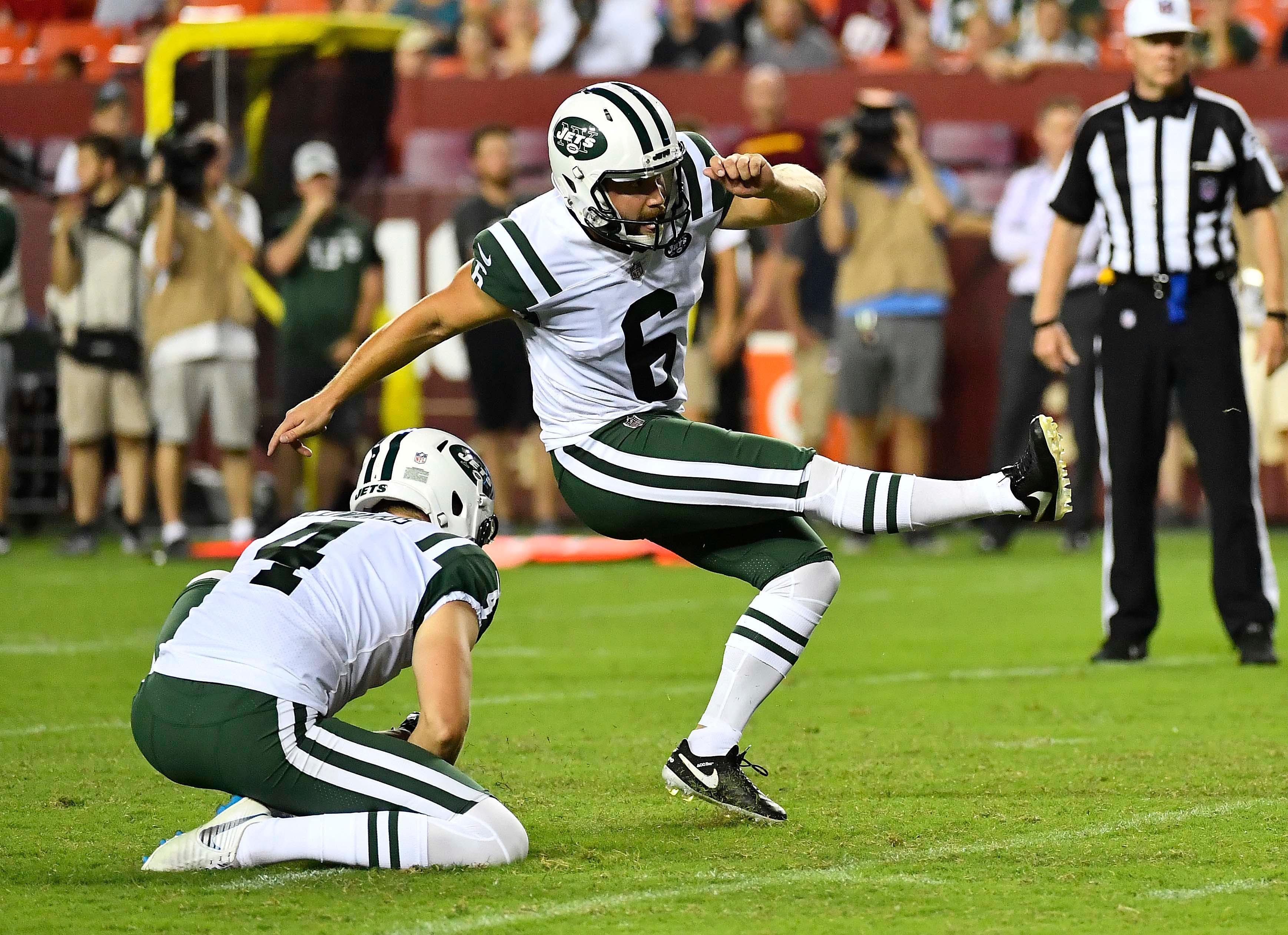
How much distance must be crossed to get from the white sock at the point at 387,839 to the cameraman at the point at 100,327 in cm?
780

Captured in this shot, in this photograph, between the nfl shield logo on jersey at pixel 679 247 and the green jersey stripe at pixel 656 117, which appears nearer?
the green jersey stripe at pixel 656 117

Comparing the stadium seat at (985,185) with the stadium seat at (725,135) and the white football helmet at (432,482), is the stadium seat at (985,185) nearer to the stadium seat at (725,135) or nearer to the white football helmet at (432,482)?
the stadium seat at (725,135)

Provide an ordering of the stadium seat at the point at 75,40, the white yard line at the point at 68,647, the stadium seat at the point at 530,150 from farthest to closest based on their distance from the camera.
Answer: the stadium seat at the point at 75,40 → the stadium seat at the point at 530,150 → the white yard line at the point at 68,647

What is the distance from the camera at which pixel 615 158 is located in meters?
4.38

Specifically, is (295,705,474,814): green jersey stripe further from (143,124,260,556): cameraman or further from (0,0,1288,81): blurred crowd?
(0,0,1288,81): blurred crowd

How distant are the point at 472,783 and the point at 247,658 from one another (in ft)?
1.70

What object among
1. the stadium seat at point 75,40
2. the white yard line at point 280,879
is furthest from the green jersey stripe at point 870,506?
the stadium seat at point 75,40

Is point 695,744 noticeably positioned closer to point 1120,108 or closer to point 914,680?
Result: point 914,680

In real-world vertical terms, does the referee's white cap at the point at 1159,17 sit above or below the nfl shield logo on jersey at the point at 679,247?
above

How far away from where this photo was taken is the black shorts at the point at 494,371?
1182 centimetres

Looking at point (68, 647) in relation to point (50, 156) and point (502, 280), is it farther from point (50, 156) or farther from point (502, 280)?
point (50, 156)

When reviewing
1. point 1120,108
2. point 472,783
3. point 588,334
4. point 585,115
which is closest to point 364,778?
point 472,783

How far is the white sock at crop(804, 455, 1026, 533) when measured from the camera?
4453 mm

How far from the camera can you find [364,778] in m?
3.93
